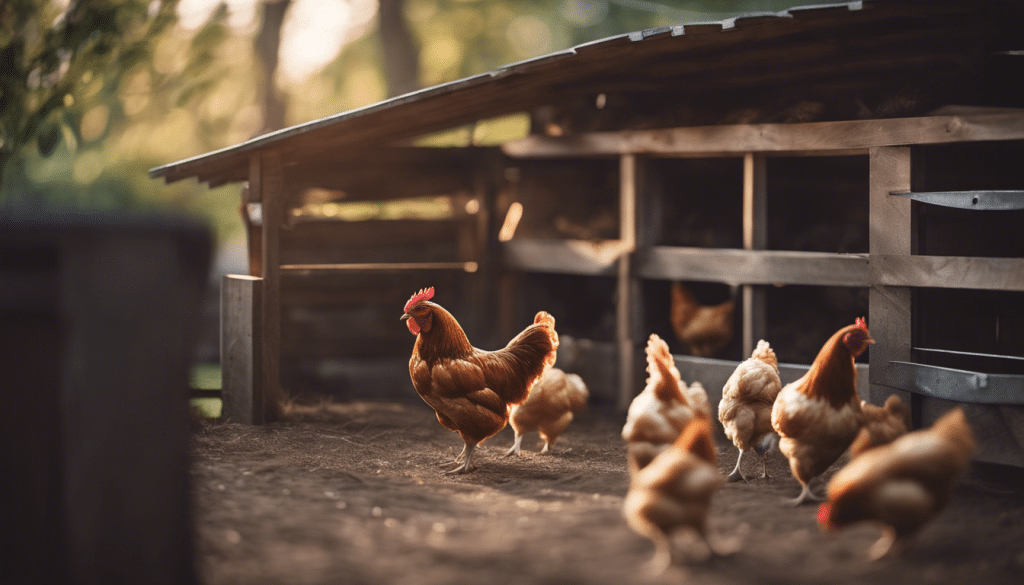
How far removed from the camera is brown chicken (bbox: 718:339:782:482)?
6.05m

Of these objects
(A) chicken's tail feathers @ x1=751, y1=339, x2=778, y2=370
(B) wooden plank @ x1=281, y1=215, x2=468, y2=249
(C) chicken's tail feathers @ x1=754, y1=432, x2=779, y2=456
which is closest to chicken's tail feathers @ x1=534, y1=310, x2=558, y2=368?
(A) chicken's tail feathers @ x1=751, y1=339, x2=778, y2=370

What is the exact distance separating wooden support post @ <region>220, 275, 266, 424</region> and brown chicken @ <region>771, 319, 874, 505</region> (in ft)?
14.5

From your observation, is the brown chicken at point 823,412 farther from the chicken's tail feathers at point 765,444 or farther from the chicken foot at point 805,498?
the chicken's tail feathers at point 765,444

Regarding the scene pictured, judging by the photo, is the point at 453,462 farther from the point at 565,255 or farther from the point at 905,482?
the point at 905,482

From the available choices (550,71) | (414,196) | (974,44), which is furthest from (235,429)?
(974,44)

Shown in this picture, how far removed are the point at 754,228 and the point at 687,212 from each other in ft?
6.44

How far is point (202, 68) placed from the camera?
9.30 metres

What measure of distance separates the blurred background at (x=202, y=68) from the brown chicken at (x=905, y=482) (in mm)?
3063

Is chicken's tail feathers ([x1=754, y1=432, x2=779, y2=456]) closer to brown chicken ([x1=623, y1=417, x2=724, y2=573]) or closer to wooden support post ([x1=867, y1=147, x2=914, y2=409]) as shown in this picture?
wooden support post ([x1=867, y1=147, x2=914, y2=409])

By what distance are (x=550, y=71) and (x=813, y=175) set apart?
126 inches

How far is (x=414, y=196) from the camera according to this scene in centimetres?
962

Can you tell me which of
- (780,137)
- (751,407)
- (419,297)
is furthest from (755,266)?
(419,297)

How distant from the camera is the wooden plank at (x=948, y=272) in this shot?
589 cm

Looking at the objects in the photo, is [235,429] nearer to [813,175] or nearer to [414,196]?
[414,196]
